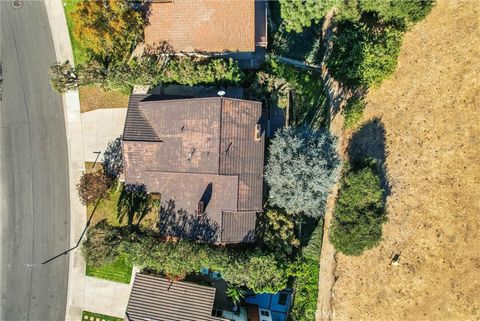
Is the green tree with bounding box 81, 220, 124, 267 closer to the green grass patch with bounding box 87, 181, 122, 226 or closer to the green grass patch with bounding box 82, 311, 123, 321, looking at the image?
the green grass patch with bounding box 87, 181, 122, 226

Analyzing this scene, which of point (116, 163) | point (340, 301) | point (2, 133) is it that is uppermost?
point (2, 133)

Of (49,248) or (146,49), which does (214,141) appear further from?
(49,248)

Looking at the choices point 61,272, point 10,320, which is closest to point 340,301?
point 61,272

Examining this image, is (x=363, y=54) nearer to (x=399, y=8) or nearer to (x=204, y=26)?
(x=399, y=8)

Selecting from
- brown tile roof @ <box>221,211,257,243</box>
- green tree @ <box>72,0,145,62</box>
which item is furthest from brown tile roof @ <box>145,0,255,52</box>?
brown tile roof @ <box>221,211,257,243</box>

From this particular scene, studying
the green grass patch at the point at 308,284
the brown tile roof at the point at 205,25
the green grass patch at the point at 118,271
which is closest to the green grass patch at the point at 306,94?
the brown tile roof at the point at 205,25

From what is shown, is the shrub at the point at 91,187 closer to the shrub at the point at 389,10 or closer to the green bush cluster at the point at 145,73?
the green bush cluster at the point at 145,73

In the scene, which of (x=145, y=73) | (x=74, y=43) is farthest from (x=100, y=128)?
(x=74, y=43)
